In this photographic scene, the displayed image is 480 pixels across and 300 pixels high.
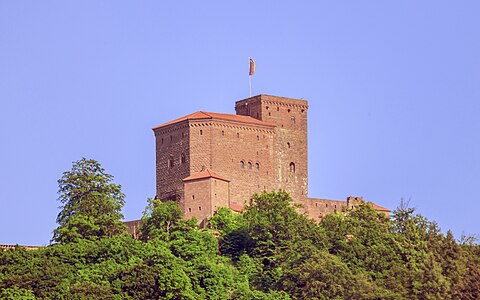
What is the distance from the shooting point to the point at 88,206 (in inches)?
4405

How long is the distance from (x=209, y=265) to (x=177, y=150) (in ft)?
54.5

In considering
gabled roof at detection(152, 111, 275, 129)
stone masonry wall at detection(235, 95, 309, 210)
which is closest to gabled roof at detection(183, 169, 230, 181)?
gabled roof at detection(152, 111, 275, 129)

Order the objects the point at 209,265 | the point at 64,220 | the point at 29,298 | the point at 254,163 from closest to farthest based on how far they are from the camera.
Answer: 1. the point at 29,298
2. the point at 209,265
3. the point at 64,220
4. the point at 254,163

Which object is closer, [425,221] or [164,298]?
[164,298]

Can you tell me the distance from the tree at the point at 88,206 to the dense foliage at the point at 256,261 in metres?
0.45

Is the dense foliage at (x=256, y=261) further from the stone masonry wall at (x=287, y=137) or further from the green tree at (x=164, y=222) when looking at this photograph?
the stone masonry wall at (x=287, y=137)

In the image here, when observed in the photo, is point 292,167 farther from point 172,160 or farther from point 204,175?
point 204,175

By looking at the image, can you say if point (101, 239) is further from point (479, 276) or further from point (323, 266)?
point (479, 276)

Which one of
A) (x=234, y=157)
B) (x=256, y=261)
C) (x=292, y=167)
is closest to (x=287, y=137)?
(x=292, y=167)

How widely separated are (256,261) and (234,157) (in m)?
10.9

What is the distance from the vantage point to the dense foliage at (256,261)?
9944 centimetres

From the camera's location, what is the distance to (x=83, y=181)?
4476 inches

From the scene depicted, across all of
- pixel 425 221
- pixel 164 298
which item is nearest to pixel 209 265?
pixel 164 298

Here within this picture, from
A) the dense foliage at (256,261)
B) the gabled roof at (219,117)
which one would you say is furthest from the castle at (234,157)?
the dense foliage at (256,261)
